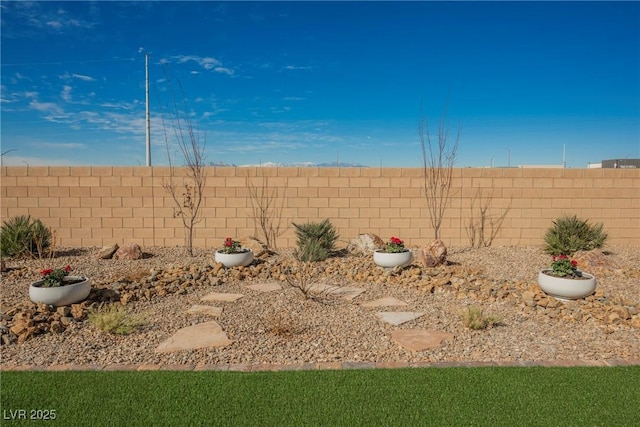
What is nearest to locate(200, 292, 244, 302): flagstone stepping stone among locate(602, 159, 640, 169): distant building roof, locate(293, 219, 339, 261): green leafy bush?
locate(293, 219, 339, 261): green leafy bush

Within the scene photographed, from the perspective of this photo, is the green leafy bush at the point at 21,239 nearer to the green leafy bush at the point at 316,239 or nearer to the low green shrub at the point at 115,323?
the low green shrub at the point at 115,323

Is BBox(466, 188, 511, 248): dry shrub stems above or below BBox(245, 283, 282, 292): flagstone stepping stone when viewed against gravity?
above

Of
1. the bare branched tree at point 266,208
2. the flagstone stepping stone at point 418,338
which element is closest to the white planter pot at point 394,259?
the flagstone stepping stone at point 418,338

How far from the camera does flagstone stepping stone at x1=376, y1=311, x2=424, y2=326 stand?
16.8ft

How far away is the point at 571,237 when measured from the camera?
9.37 metres

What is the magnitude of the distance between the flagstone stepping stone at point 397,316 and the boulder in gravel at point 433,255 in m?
2.64

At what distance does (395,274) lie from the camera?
743 centimetres

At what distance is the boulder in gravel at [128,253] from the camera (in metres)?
8.86

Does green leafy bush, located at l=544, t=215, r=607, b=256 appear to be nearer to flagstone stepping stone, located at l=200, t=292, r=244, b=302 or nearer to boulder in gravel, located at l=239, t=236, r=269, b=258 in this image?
boulder in gravel, located at l=239, t=236, r=269, b=258

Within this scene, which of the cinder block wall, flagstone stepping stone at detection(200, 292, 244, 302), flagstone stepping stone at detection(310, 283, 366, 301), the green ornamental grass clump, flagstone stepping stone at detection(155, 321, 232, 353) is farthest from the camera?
the cinder block wall

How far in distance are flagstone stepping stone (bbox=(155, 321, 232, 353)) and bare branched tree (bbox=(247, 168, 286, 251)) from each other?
5.46 meters

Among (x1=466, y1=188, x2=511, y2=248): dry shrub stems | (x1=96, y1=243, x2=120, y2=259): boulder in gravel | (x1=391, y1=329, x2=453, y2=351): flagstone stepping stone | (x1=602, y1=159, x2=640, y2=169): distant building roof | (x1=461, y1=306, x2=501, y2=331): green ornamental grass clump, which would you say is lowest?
(x1=391, y1=329, x2=453, y2=351): flagstone stepping stone

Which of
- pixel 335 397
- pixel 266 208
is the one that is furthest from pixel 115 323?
pixel 266 208

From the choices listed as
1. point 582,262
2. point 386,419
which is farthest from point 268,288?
point 582,262
